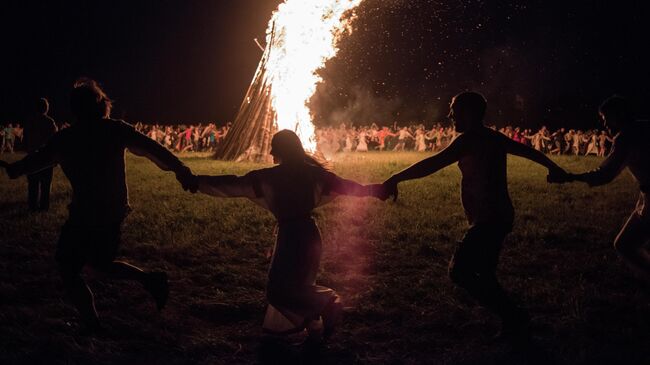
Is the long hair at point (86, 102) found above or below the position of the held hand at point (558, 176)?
above

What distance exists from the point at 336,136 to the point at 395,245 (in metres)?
28.6

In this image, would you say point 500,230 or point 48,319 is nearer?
point 500,230

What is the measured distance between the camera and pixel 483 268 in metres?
Answer: 4.34

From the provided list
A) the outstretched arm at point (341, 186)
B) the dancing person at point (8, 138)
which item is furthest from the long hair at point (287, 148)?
the dancing person at point (8, 138)

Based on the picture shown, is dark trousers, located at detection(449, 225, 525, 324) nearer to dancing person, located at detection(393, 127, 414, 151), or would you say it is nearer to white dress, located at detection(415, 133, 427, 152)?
white dress, located at detection(415, 133, 427, 152)

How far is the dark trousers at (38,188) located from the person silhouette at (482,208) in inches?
286

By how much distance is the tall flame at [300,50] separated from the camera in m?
17.6

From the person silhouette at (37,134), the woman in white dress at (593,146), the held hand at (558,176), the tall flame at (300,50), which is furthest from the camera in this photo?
the woman in white dress at (593,146)

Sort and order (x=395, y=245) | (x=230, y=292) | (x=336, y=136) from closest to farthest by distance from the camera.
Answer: (x=230, y=292) → (x=395, y=245) → (x=336, y=136)

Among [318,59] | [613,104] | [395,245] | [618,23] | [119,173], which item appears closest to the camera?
[119,173]

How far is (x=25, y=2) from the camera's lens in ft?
187

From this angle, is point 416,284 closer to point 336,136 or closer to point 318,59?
point 318,59

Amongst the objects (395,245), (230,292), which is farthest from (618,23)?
(230,292)

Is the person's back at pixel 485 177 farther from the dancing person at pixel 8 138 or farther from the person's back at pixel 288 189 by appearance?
the dancing person at pixel 8 138
